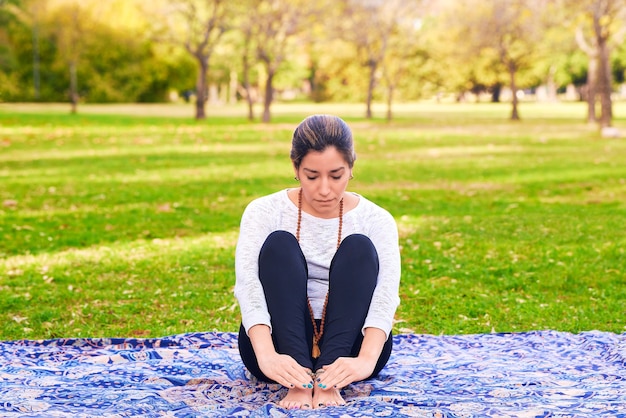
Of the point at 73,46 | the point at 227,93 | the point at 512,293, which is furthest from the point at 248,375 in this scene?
the point at 227,93

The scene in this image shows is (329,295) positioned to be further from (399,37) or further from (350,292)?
(399,37)

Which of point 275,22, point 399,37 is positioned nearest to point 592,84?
point 275,22

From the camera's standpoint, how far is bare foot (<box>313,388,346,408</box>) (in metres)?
3.36

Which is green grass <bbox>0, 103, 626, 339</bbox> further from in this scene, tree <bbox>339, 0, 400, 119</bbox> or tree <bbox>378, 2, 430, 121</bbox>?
tree <bbox>378, 2, 430, 121</bbox>

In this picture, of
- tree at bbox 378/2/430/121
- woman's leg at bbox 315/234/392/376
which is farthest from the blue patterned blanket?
tree at bbox 378/2/430/121

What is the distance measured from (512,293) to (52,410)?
3990 mm

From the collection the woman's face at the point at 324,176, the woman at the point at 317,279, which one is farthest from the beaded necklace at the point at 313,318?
the woman's face at the point at 324,176

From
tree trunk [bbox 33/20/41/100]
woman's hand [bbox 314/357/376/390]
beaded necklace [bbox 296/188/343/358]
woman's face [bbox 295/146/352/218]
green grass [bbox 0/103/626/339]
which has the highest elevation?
tree trunk [bbox 33/20/41/100]

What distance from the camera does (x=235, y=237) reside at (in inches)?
334

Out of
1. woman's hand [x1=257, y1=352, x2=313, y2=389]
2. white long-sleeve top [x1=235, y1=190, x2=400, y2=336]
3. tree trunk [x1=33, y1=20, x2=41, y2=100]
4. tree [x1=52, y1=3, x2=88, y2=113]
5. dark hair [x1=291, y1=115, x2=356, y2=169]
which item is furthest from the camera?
tree trunk [x1=33, y1=20, x2=41, y2=100]

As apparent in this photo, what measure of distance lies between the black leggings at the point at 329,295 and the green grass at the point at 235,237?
1968 mm

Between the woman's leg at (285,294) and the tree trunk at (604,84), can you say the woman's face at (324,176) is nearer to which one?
the woman's leg at (285,294)

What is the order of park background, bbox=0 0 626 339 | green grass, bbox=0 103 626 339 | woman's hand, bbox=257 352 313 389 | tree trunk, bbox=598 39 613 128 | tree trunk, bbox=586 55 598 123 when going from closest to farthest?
woman's hand, bbox=257 352 313 389 < green grass, bbox=0 103 626 339 < park background, bbox=0 0 626 339 < tree trunk, bbox=598 39 613 128 < tree trunk, bbox=586 55 598 123

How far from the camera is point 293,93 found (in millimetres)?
98188
